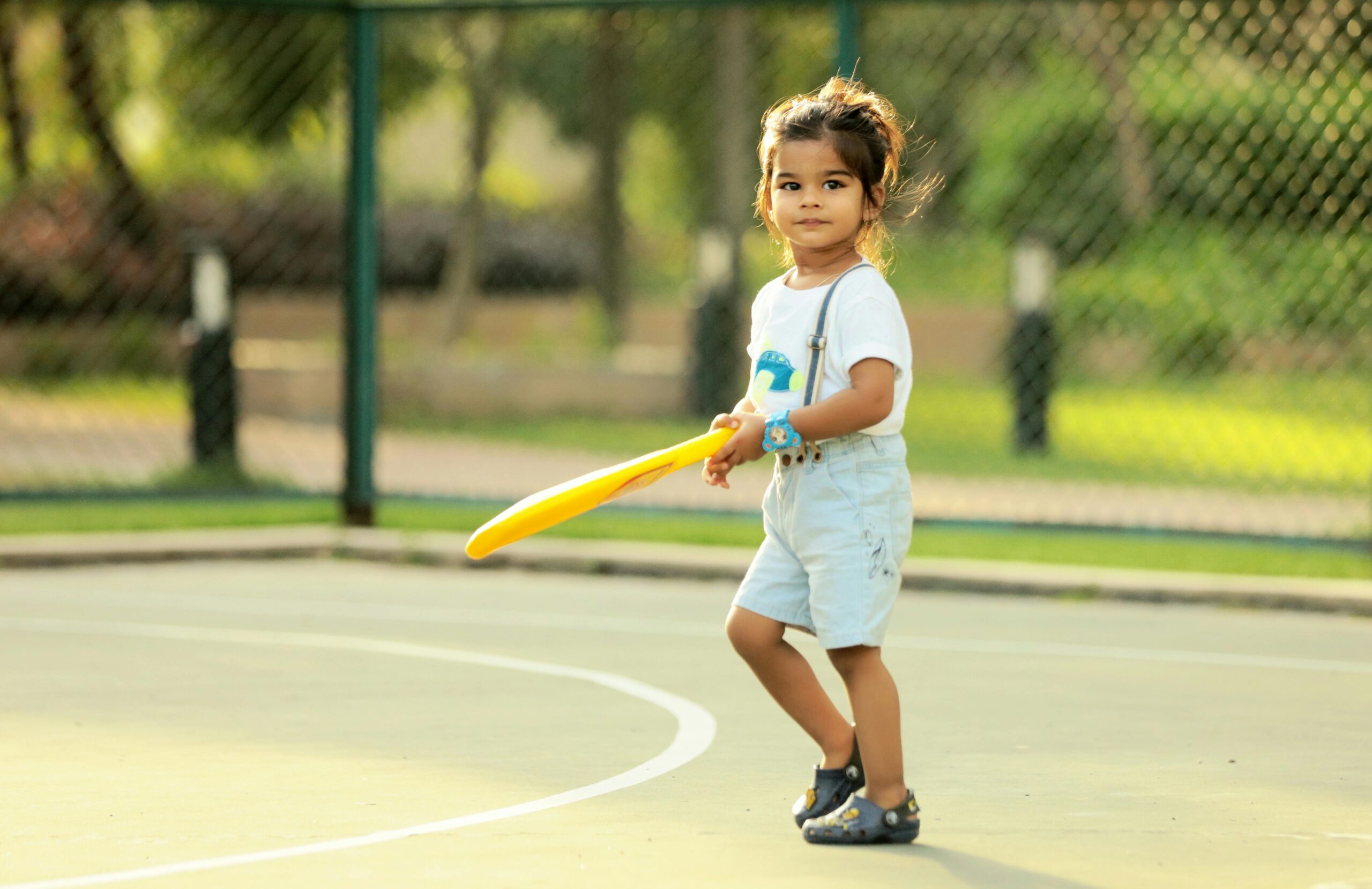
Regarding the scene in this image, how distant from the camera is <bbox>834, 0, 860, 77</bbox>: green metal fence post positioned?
930 centimetres

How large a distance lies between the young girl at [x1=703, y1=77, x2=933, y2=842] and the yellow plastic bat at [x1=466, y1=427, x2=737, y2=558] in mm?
68

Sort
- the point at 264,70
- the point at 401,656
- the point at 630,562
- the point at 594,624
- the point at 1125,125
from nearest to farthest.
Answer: the point at 401,656, the point at 594,624, the point at 630,562, the point at 1125,125, the point at 264,70

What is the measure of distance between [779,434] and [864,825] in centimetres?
84

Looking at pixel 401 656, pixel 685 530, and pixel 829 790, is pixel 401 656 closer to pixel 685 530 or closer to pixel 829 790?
pixel 829 790

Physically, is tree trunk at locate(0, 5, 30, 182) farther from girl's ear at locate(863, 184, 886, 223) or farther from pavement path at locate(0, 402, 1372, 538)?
girl's ear at locate(863, 184, 886, 223)

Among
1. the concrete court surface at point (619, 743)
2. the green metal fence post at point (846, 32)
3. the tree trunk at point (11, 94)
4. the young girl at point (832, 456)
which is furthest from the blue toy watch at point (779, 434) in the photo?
the tree trunk at point (11, 94)

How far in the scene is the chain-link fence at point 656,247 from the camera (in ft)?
36.1

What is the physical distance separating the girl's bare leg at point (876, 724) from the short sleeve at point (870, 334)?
24.2 inches

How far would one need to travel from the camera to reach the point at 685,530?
10375 mm

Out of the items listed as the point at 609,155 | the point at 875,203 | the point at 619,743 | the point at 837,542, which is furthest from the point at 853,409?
the point at 609,155

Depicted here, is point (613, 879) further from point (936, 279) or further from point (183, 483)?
point (936, 279)

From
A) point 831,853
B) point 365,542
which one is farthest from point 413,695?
point 365,542

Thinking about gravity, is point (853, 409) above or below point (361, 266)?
above

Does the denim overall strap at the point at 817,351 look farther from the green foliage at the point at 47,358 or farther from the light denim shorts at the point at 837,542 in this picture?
the green foliage at the point at 47,358
